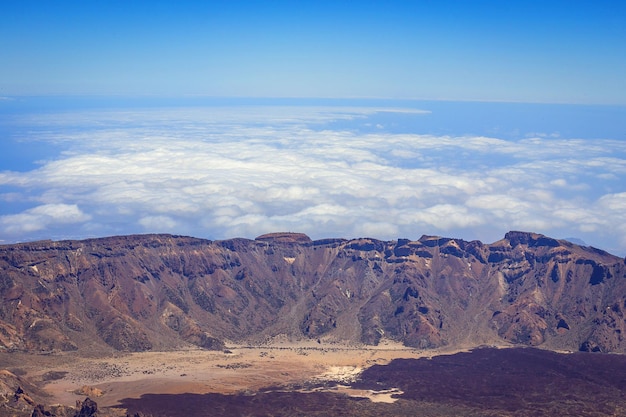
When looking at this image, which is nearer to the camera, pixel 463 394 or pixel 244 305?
pixel 463 394

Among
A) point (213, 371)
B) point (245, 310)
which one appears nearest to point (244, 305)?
point (245, 310)

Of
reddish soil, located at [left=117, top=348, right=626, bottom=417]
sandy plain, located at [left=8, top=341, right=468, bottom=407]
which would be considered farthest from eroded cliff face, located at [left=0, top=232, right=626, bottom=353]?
reddish soil, located at [left=117, top=348, right=626, bottom=417]

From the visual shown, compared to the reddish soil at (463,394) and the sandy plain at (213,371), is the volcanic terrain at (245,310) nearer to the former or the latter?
the sandy plain at (213,371)

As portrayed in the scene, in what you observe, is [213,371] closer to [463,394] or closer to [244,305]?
[244,305]

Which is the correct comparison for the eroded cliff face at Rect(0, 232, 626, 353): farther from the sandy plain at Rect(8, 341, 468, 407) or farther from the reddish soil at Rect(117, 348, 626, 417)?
the reddish soil at Rect(117, 348, 626, 417)

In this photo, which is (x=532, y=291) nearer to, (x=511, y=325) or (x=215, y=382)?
(x=511, y=325)
